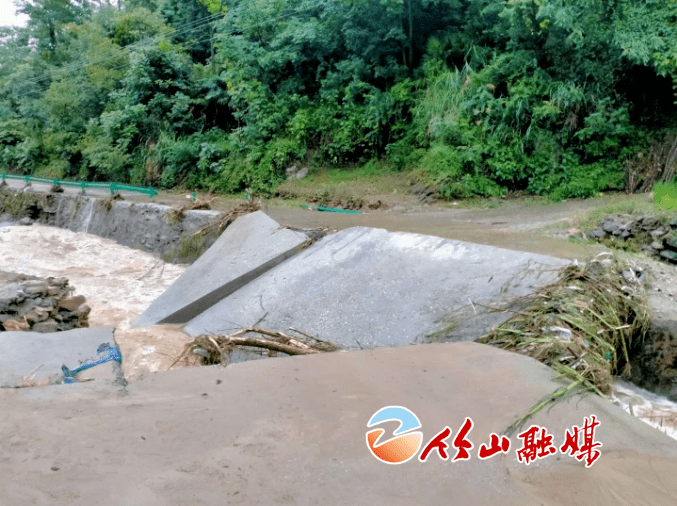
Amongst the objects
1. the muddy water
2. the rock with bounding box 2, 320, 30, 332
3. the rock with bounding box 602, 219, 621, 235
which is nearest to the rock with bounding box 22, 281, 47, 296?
the rock with bounding box 2, 320, 30, 332

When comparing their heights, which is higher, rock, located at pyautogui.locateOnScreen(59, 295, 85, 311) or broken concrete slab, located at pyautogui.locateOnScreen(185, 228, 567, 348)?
broken concrete slab, located at pyautogui.locateOnScreen(185, 228, 567, 348)

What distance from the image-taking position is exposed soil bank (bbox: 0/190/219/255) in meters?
9.18

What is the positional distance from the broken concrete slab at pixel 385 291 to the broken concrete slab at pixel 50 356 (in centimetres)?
146

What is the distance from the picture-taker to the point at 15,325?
476 centimetres

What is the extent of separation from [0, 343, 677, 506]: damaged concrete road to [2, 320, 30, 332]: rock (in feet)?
7.19

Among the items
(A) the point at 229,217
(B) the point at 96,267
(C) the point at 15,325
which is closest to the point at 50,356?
(C) the point at 15,325

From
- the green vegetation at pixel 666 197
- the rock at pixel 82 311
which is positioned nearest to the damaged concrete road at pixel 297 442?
the rock at pixel 82 311

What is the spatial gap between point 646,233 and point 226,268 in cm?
473

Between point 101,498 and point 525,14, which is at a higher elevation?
point 525,14

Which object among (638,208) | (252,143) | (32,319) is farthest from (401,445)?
(252,143)

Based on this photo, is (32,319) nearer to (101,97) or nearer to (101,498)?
(101,498)

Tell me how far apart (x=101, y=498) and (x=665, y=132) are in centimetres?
1078

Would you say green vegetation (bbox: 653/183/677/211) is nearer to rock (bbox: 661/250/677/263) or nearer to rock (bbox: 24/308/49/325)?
rock (bbox: 661/250/677/263)

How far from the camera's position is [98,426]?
2455 millimetres
